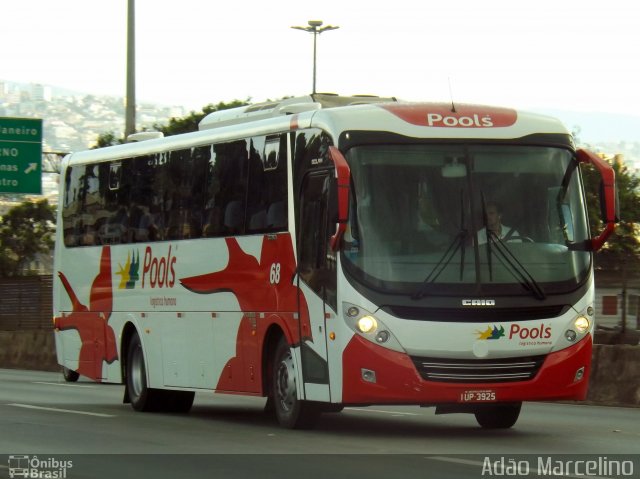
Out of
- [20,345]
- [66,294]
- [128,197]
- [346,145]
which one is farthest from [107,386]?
[346,145]

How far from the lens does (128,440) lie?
14.7 metres

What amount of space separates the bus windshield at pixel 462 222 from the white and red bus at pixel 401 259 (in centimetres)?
1

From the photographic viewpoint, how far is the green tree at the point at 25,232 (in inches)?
3046

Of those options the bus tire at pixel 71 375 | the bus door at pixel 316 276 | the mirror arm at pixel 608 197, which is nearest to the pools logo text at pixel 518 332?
the mirror arm at pixel 608 197

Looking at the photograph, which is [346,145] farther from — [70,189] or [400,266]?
[70,189]

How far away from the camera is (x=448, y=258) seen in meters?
14.6

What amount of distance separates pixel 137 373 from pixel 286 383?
4576 millimetres

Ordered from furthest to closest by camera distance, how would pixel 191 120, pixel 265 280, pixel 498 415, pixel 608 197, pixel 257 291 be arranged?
pixel 191 120 < pixel 257 291 < pixel 265 280 < pixel 498 415 < pixel 608 197

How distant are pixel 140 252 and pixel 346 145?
219 inches

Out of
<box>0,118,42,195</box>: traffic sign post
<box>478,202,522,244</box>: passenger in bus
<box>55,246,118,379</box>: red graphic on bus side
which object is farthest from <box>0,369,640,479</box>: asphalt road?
<box>0,118,42,195</box>: traffic sign post

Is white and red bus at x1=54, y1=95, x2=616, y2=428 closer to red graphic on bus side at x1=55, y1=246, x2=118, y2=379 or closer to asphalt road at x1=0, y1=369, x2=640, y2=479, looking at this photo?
asphalt road at x1=0, y1=369, x2=640, y2=479

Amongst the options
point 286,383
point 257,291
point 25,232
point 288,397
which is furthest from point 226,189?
point 25,232

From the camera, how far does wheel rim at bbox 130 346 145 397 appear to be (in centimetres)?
1991

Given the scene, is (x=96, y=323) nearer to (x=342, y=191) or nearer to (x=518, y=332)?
(x=342, y=191)
